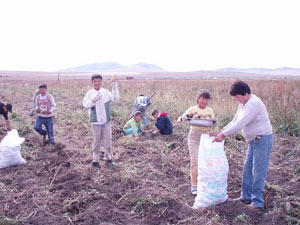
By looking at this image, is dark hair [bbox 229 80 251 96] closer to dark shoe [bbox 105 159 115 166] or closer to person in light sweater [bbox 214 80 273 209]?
person in light sweater [bbox 214 80 273 209]

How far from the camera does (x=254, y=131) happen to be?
10.9ft

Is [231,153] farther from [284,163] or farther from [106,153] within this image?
[106,153]

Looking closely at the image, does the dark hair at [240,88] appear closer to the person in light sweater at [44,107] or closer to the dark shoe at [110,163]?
the dark shoe at [110,163]

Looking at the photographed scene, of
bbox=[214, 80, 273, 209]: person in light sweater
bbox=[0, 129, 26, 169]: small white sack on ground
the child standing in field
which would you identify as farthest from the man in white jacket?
bbox=[214, 80, 273, 209]: person in light sweater

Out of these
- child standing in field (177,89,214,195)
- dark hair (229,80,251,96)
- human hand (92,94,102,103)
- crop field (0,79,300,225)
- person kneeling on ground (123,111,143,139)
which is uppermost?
dark hair (229,80,251,96)

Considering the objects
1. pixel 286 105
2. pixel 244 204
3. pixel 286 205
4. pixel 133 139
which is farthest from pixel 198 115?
pixel 286 105

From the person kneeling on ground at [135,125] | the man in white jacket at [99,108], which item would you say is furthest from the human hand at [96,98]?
the person kneeling on ground at [135,125]

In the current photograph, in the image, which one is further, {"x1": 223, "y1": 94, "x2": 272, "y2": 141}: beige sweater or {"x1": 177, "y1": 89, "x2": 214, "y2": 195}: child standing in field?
{"x1": 177, "y1": 89, "x2": 214, "y2": 195}: child standing in field

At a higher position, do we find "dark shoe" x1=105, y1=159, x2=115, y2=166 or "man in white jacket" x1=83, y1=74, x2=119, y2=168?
"man in white jacket" x1=83, y1=74, x2=119, y2=168

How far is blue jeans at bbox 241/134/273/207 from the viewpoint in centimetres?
335

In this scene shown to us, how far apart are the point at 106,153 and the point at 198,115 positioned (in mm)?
1996

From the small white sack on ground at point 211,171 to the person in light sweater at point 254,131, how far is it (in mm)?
151

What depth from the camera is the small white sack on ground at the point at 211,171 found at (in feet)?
11.0

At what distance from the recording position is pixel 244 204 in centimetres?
358
